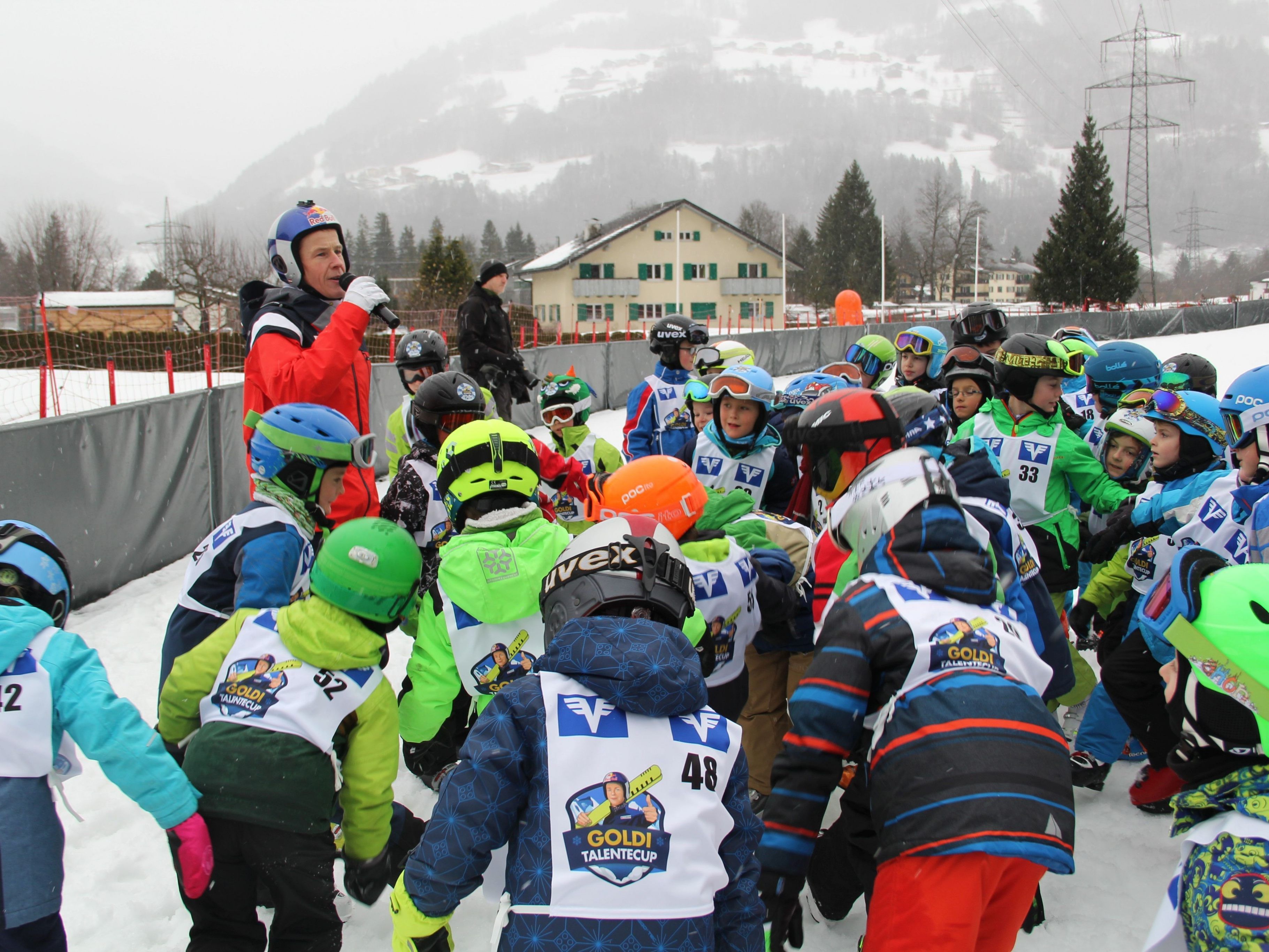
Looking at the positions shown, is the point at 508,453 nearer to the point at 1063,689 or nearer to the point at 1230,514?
the point at 1063,689

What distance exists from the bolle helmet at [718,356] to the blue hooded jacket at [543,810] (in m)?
5.16

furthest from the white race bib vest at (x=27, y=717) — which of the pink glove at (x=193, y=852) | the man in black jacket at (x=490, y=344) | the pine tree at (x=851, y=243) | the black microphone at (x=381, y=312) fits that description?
the pine tree at (x=851, y=243)

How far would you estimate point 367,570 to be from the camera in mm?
2555

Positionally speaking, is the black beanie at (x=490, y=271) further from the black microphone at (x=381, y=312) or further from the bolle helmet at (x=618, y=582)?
the bolle helmet at (x=618, y=582)

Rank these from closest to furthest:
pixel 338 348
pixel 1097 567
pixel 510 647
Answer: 1. pixel 510 647
2. pixel 338 348
3. pixel 1097 567

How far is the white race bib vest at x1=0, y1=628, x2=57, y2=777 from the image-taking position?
2.16m

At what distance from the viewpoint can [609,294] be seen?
2596 inches

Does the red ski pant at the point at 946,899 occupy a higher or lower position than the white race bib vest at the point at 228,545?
lower

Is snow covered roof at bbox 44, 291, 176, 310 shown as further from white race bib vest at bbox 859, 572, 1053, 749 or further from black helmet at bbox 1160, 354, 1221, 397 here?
white race bib vest at bbox 859, 572, 1053, 749

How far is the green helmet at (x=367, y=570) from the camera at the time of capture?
8.38 feet

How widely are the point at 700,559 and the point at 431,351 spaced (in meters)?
3.77

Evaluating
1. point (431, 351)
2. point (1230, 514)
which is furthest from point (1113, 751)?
point (431, 351)

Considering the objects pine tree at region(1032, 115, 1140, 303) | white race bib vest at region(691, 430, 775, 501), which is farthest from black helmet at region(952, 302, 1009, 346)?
pine tree at region(1032, 115, 1140, 303)

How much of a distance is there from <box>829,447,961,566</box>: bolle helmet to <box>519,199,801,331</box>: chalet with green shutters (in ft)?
207
